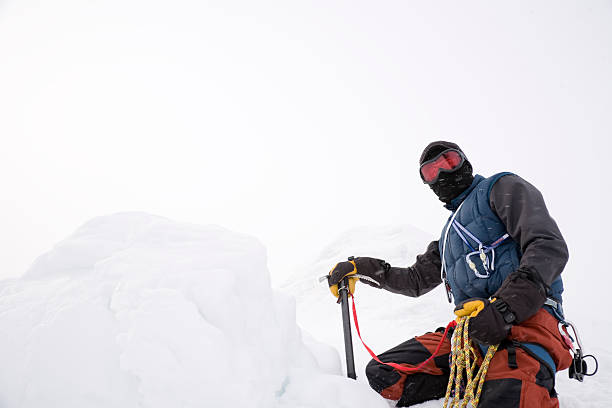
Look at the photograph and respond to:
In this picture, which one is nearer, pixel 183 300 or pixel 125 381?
pixel 125 381

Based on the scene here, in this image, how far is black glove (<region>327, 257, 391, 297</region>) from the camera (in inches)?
118

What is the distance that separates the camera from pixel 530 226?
6.72 ft

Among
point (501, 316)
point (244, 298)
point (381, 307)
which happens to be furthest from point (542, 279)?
point (381, 307)

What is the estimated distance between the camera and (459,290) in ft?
8.36

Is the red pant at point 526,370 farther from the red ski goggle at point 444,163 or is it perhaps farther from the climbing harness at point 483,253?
the red ski goggle at point 444,163

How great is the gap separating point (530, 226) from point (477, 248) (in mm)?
410

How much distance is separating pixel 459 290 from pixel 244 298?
1.63 m

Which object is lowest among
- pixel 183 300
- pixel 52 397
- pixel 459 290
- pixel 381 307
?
pixel 381 307

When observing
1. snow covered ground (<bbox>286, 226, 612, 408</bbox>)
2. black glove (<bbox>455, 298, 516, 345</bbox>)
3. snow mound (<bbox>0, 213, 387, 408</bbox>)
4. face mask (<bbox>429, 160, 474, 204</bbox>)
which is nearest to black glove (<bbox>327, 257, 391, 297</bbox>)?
snow mound (<bbox>0, 213, 387, 408</bbox>)

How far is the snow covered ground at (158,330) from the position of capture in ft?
5.13

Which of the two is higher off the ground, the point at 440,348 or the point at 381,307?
the point at 440,348

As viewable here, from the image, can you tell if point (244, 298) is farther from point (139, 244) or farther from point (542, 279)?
point (542, 279)

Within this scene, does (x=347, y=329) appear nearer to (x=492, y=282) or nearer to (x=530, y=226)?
(x=492, y=282)

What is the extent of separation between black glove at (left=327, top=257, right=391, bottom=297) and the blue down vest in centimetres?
65
